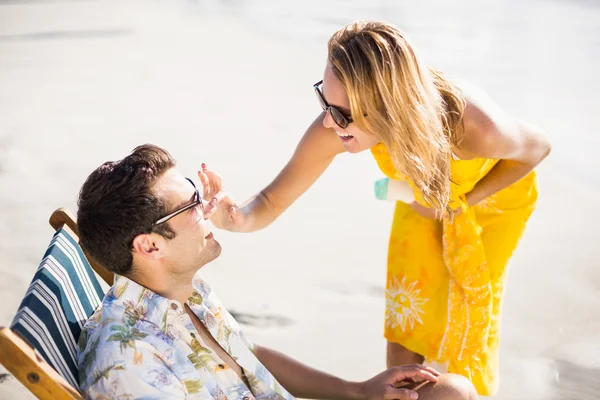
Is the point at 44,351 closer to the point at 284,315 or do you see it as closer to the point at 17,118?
the point at 284,315

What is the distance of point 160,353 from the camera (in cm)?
224

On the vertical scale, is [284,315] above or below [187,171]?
below

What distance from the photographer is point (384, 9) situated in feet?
28.5

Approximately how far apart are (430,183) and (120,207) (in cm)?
103

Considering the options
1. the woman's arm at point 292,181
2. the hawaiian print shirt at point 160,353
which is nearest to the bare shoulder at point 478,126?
the woman's arm at point 292,181

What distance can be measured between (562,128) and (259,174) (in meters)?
2.38

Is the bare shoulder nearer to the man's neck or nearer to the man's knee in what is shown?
the man's knee

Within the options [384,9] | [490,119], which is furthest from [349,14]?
[490,119]

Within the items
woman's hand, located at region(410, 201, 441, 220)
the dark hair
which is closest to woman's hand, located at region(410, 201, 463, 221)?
woman's hand, located at region(410, 201, 441, 220)

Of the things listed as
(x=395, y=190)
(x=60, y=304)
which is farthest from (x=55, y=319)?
(x=395, y=190)

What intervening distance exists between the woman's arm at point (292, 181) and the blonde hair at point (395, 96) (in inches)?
15.5

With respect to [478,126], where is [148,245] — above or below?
below

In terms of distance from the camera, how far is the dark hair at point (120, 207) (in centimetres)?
229

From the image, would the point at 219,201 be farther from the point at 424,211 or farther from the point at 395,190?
the point at 424,211
